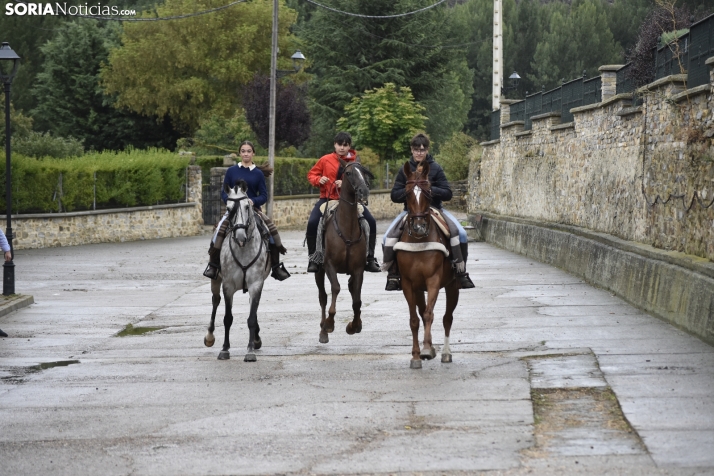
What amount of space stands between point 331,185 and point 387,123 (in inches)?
1891

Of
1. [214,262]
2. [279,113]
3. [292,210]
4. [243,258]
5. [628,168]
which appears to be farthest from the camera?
[279,113]

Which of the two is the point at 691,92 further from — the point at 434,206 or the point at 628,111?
the point at 628,111

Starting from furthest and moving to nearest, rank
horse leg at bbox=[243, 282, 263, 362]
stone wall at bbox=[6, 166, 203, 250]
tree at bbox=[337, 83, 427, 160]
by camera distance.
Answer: tree at bbox=[337, 83, 427, 160] < stone wall at bbox=[6, 166, 203, 250] < horse leg at bbox=[243, 282, 263, 362]

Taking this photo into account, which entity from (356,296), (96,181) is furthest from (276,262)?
(96,181)

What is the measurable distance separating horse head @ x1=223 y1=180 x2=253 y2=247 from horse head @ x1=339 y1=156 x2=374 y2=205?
3.85 feet

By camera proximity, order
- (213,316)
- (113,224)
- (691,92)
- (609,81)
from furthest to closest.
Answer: (113,224), (609,81), (691,92), (213,316)

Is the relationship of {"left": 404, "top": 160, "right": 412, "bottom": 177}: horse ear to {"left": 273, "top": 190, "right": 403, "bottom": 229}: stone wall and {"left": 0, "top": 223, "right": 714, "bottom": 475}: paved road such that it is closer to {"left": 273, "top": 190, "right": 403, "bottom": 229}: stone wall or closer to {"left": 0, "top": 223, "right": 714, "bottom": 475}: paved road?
{"left": 0, "top": 223, "right": 714, "bottom": 475}: paved road

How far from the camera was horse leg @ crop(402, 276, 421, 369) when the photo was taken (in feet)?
37.7

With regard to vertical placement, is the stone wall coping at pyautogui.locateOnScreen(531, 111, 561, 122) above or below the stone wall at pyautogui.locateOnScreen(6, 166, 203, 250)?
above

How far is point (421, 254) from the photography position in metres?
11.6

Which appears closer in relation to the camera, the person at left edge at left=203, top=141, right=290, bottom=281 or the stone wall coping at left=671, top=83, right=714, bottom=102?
the person at left edge at left=203, top=141, right=290, bottom=281

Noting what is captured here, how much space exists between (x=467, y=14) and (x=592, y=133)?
2966 inches

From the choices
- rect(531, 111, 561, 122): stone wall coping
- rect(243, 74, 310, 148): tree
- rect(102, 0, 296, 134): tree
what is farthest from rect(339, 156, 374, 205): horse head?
rect(102, 0, 296, 134): tree

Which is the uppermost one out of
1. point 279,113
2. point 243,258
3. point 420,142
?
point 279,113
